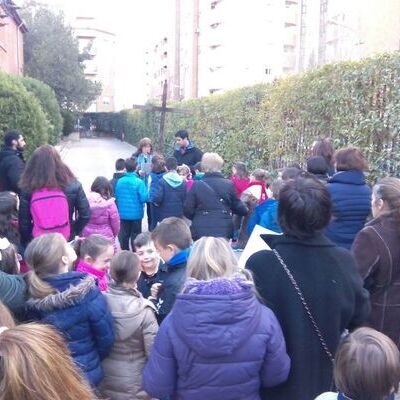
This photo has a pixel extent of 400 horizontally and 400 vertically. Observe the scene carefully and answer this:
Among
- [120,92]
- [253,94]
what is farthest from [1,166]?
[120,92]

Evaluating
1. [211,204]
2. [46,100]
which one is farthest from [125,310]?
[46,100]

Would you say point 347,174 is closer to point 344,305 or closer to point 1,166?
point 344,305

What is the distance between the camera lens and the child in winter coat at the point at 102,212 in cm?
640

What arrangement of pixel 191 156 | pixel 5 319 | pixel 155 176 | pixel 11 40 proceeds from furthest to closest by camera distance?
pixel 11 40 → pixel 191 156 → pixel 155 176 → pixel 5 319

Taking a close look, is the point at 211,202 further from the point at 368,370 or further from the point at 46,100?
the point at 46,100

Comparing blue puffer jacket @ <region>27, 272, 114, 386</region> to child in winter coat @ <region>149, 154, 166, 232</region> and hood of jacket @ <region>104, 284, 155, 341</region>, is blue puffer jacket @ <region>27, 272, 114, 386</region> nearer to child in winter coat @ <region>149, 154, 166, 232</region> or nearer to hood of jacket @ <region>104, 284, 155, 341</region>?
hood of jacket @ <region>104, 284, 155, 341</region>

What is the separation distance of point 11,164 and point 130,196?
2.06m

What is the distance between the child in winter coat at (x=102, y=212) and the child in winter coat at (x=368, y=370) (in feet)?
14.7

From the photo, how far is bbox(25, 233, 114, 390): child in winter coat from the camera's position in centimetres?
288

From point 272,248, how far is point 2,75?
1304cm

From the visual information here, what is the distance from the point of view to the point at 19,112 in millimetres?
13688

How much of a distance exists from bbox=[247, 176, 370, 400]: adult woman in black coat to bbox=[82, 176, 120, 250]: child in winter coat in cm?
395

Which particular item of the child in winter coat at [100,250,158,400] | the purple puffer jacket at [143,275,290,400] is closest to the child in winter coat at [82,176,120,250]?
the child in winter coat at [100,250,158,400]

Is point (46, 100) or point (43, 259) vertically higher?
point (46, 100)
